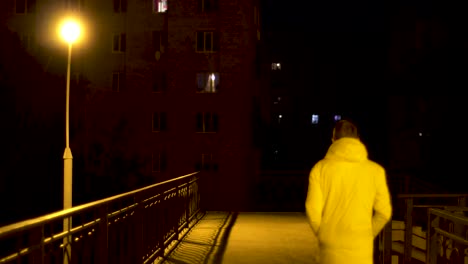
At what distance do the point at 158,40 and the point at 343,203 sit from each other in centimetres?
3612

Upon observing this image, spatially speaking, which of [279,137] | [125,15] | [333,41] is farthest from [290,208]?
[333,41]

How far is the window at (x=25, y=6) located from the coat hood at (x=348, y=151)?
40.2 m

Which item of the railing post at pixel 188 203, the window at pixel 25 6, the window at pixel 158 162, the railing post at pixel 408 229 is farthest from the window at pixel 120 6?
the railing post at pixel 408 229

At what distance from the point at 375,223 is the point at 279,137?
5455 cm

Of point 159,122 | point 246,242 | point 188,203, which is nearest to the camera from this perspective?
point 246,242

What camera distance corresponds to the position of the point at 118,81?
40.8 meters

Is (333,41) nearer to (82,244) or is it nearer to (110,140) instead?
(110,140)

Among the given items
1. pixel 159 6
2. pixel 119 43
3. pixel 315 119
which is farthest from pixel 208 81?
pixel 315 119

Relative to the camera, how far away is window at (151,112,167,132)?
39406 mm

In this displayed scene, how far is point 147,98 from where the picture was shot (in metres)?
39.6

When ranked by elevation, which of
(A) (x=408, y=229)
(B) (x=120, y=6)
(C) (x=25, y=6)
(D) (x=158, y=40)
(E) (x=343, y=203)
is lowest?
(A) (x=408, y=229)

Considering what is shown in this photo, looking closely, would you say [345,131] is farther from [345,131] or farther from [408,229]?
[408,229]

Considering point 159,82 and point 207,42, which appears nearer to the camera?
point 207,42

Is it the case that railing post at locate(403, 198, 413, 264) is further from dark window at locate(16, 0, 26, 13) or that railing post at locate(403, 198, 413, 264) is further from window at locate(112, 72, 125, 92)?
dark window at locate(16, 0, 26, 13)
